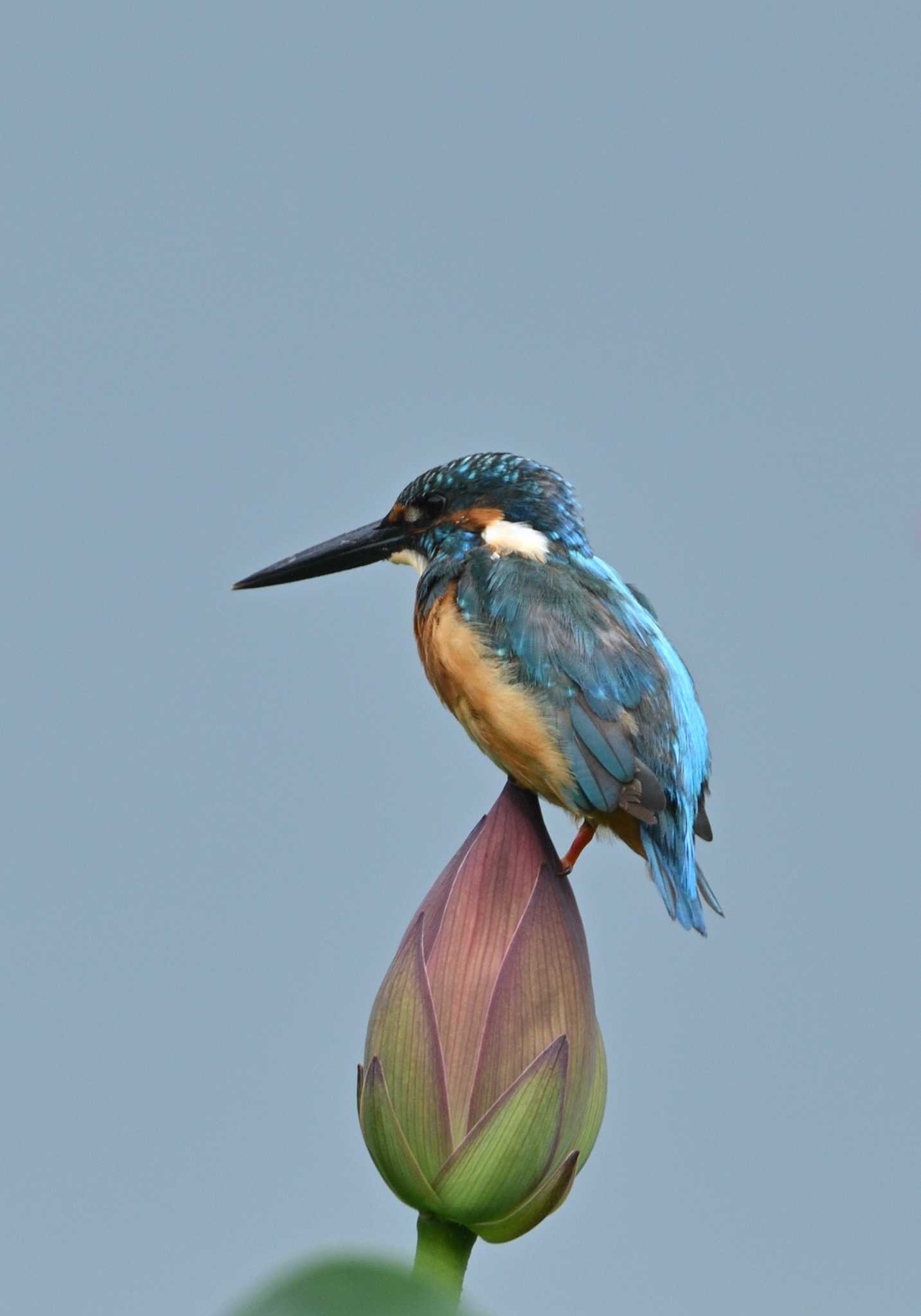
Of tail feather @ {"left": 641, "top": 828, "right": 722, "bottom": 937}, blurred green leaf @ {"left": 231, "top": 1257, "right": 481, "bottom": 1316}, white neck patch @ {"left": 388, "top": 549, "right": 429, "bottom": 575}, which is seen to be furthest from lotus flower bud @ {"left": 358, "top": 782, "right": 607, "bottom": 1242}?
white neck patch @ {"left": 388, "top": 549, "right": 429, "bottom": 575}

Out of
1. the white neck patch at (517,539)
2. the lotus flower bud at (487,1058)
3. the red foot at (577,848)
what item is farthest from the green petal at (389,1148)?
the white neck patch at (517,539)

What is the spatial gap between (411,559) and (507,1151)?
3.47 feet

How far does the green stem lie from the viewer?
149 cm

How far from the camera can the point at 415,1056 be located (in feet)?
4.85

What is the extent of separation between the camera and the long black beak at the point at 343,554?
229 centimetres

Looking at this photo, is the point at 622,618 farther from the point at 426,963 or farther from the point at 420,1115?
the point at 420,1115

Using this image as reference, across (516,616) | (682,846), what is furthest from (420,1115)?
(516,616)

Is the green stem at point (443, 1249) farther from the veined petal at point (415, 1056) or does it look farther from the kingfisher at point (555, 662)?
the kingfisher at point (555, 662)

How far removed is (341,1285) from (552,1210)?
0.75 metres

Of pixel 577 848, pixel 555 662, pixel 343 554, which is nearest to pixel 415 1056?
pixel 577 848

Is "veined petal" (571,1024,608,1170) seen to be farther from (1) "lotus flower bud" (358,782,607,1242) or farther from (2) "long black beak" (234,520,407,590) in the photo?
(2) "long black beak" (234,520,407,590)

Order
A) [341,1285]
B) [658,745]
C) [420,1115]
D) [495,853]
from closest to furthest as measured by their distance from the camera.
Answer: [341,1285], [420,1115], [495,853], [658,745]

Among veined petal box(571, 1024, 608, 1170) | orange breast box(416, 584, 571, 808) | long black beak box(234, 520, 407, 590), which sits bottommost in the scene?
veined petal box(571, 1024, 608, 1170)

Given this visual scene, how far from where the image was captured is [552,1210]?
1.51 meters
